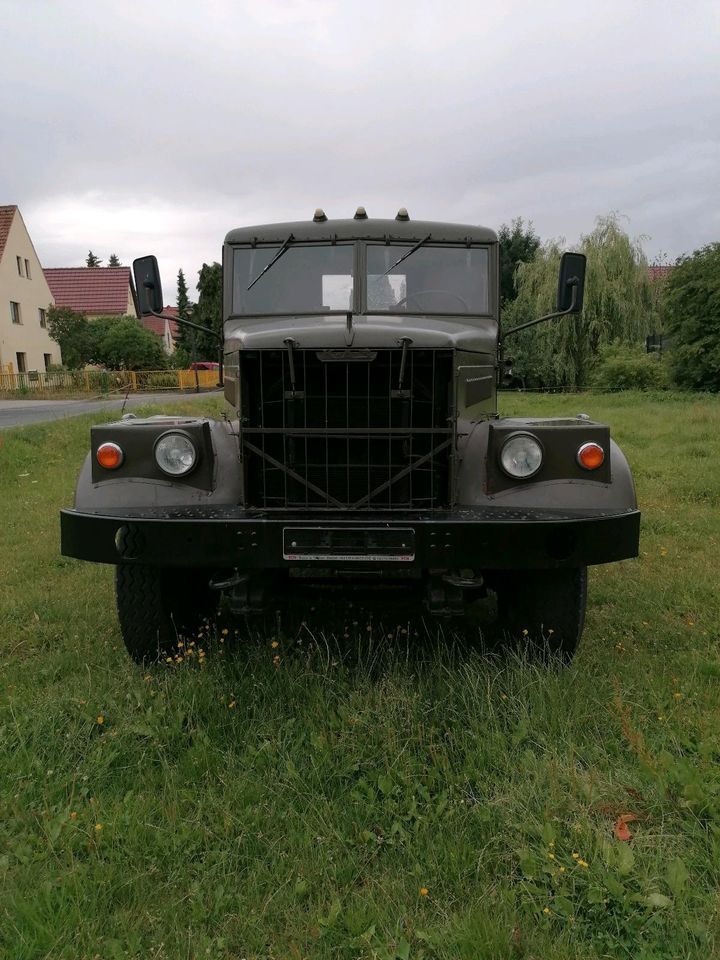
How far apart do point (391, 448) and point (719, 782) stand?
168 centimetres

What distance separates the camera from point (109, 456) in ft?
10.3

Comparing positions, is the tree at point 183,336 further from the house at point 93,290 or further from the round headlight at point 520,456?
the house at point 93,290

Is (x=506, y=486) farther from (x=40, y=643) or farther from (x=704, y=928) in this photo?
(x=40, y=643)

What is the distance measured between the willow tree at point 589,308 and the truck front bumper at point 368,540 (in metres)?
21.4

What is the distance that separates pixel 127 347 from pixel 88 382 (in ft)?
16.5

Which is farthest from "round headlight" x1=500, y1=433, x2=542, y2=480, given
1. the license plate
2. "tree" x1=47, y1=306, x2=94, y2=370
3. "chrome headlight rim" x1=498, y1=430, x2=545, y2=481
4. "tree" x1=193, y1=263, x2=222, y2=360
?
"tree" x1=47, y1=306, x2=94, y2=370

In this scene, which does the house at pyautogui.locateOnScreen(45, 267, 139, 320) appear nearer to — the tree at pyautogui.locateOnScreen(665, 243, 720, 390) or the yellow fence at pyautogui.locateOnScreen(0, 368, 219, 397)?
the yellow fence at pyautogui.locateOnScreen(0, 368, 219, 397)

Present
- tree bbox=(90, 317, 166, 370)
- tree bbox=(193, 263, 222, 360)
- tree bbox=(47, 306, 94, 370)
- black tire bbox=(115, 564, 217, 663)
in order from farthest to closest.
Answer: tree bbox=(47, 306, 94, 370)
tree bbox=(90, 317, 166, 370)
tree bbox=(193, 263, 222, 360)
black tire bbox=(115, 564, 217, 663)

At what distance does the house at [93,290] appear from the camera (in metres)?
43.4

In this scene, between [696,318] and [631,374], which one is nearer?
[696,318]

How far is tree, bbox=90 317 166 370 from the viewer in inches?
1310

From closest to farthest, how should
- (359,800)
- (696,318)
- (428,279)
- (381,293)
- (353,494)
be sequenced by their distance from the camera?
(359,800) → (353,494) → (381,293) → (428,279) → (696,318)

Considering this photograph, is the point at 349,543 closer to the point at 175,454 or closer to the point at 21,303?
the point at 175,454

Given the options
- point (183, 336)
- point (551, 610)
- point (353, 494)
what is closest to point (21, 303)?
point (183, 336)
